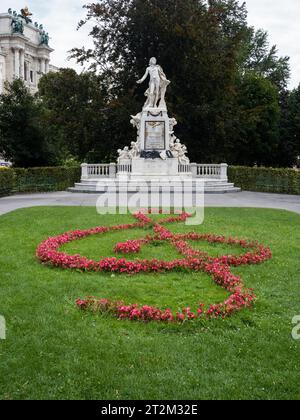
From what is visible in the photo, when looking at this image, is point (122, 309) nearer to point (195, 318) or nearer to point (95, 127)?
point (195, 318)

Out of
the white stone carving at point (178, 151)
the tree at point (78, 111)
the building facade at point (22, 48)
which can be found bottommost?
the white stone carving at point (178, 151)

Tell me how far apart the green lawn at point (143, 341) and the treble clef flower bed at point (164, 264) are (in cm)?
16

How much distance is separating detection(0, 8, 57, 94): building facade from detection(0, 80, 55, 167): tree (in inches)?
1911

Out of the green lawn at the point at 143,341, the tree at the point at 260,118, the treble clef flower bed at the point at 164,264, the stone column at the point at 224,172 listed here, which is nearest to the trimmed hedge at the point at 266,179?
the stone column at the point at 224,172

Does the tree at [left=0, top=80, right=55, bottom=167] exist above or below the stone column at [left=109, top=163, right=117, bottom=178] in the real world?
above

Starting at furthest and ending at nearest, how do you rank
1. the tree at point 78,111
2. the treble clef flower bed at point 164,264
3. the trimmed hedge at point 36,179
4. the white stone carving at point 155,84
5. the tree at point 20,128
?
1. the tree at point 78,111
2. the tree at point 20,128
3. the white stone carving at point 155,84
4. the trimmed hedge at point 36,179
5. the treble clef flower bed at point 164,264

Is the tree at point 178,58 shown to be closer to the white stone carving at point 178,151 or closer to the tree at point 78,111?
the tree at point 78,111

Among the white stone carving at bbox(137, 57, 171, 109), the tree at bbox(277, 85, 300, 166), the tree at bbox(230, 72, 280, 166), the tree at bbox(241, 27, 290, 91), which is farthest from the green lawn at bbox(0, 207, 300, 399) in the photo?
the tree at bbox(241, 27, 290, 91)

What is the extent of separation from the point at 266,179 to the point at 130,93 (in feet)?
42.7

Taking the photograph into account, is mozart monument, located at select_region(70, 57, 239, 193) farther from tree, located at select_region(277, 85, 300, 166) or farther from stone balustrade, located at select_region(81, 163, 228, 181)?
tree, located at select_region(277, 85, 300, 166)

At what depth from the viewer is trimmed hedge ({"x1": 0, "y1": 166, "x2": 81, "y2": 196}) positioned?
24.7 meters

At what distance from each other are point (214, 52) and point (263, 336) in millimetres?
34595

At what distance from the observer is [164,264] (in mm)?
7977

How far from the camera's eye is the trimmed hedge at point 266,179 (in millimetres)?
25219
